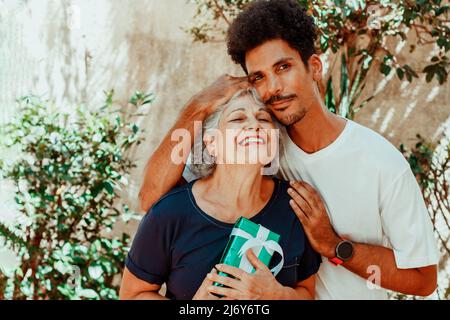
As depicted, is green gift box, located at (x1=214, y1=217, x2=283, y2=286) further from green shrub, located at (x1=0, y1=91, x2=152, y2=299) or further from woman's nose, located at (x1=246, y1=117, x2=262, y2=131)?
green shrub, located at (x1=0, y1=91, x2=152, y2=299)

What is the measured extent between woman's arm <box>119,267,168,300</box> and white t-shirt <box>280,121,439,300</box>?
0.73m

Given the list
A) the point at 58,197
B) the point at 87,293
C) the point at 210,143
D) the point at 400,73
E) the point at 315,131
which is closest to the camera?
the point at 210,143

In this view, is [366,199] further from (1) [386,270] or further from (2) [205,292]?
(2) [205,292]

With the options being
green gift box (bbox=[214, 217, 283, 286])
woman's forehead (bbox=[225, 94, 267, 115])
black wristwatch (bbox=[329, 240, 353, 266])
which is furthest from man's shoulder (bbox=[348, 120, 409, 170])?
green gift box (bbox=[214, 217, 283, 286])

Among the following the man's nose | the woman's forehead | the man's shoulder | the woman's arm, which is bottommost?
the woman's arm

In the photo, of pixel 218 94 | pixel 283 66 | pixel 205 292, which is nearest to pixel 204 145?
pixel 218 94

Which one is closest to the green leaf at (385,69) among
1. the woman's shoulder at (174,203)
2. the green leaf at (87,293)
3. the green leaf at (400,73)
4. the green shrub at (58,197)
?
the green leaf at (400,73)

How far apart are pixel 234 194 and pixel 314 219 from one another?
1.08 feet

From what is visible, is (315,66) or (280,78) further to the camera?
(315,66)

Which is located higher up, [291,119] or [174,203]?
[291,119]

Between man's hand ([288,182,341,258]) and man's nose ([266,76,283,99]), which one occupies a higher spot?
man's nose ([266,76,283,99])

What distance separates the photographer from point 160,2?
535 centimetres

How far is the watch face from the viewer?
261cm

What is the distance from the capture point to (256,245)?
2.43 metres
